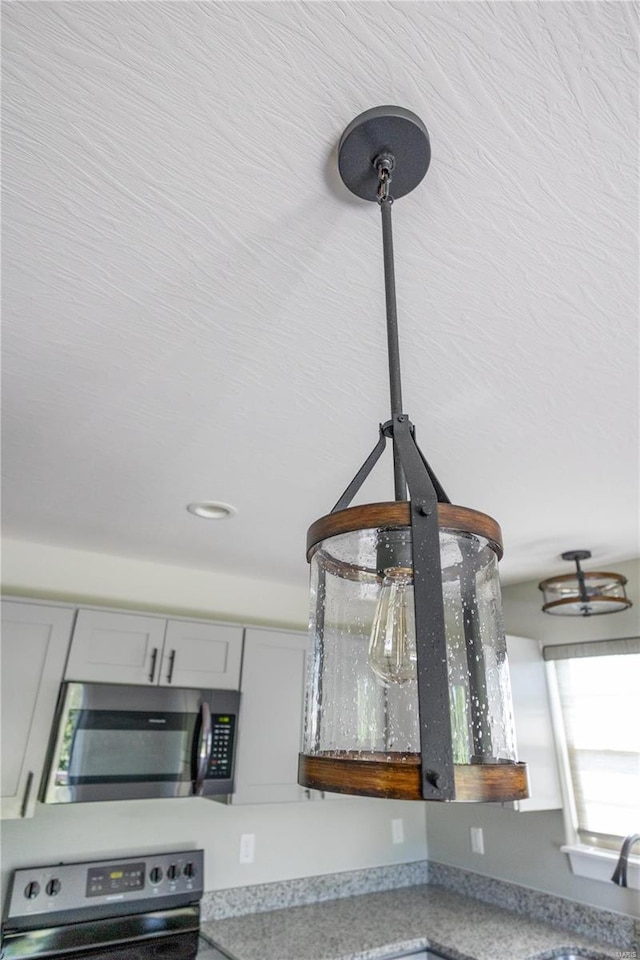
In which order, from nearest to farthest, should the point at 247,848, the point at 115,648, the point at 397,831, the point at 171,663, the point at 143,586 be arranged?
1. the point at 115,648
2. the point at 171,663
3. the point at 247,848
4. the point at 143,586
5. the point at 397,831

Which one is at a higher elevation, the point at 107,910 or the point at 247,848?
the point at 247,848

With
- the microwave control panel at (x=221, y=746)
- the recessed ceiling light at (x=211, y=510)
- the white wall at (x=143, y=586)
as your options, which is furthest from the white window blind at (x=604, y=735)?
the recessed ceiling light at (x=211, y=510)

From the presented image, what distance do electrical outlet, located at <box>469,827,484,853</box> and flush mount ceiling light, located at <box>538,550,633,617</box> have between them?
1.47 m

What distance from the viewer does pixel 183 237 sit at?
3.22ft

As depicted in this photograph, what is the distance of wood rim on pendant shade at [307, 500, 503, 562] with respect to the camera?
0.60 meters

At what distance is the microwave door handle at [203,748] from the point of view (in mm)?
2363

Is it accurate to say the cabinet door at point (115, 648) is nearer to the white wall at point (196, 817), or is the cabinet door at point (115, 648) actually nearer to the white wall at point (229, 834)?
the white wall at point (196, 817)

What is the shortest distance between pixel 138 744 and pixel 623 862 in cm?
203

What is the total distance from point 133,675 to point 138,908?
3.24 ft

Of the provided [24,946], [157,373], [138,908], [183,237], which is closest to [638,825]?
[138,908]

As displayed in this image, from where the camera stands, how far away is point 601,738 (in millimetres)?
2688

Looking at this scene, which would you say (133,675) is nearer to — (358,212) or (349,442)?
(349,442)

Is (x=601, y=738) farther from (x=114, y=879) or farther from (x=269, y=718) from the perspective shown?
(x=114, y=879)

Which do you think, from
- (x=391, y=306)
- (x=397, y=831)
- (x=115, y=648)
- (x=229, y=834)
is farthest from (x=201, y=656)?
(x=391, y=306)
